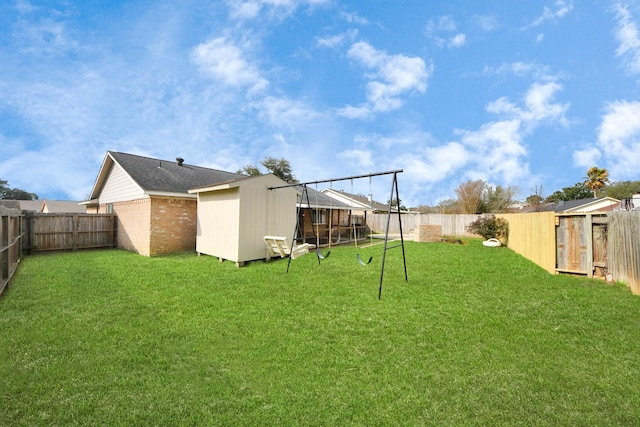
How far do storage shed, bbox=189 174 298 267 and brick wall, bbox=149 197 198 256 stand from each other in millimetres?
1476

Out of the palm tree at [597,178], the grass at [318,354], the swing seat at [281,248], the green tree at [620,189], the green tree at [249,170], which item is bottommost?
the grass at [318,354]

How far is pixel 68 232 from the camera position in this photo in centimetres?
1202

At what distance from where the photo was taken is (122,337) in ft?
12.0

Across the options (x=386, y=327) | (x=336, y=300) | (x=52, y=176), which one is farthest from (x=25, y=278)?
(x=52, y=176)

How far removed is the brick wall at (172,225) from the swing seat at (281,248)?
445cm

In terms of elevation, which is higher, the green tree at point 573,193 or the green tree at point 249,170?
the green tree at point 249,170

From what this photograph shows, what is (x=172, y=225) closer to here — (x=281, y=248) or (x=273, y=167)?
(x=281, y=248)

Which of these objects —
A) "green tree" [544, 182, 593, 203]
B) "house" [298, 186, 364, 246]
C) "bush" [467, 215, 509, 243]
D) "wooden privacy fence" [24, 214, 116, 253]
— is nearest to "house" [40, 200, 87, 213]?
"wooden privacy fence" [24, 214, 116, 253]

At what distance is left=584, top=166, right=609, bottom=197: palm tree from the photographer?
31.3 meters

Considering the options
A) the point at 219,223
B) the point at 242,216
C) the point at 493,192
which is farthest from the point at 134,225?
the point at 493,192

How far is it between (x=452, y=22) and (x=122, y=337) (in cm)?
1307

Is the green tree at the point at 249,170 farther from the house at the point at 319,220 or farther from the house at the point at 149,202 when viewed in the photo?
the house at the point at 149,202

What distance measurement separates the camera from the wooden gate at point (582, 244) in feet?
22.8

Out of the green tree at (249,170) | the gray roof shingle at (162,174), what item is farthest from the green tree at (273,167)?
the gray roof shingle at (162,174)
